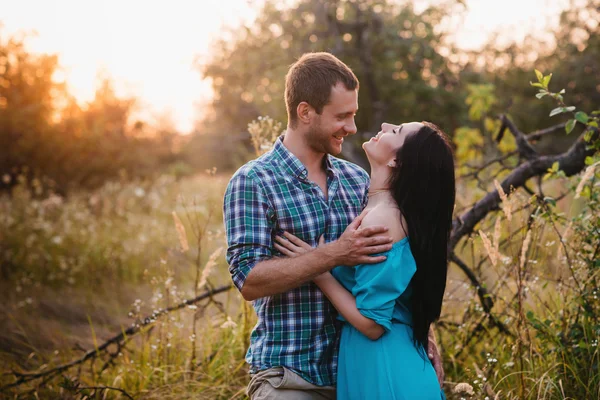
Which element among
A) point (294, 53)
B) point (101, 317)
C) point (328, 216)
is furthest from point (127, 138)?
point (328, 216)

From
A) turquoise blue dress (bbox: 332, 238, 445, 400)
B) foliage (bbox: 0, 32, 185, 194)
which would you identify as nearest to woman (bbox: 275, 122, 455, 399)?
turquoise blue dress (bbox: 332, 238, 445, 400)

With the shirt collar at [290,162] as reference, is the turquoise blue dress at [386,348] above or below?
below

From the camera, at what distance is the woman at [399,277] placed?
231 cm

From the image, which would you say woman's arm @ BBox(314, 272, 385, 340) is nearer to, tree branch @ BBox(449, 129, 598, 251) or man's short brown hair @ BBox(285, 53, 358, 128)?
man's short brown hair @ BBox(285, 53, 358, 128)

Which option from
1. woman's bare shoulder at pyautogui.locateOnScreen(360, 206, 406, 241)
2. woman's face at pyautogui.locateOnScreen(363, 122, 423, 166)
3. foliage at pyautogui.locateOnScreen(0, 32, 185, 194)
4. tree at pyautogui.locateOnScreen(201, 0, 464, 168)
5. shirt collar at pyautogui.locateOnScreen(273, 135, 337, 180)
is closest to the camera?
woman's bare shoulder at pyautogui.locateOnScreen(360, 206, 406, 241)

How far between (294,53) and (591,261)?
23.7 feet

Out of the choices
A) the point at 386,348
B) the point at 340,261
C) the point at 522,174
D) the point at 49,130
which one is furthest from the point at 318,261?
the point at 49,130

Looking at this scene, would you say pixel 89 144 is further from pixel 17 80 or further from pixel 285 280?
pixel 285 280

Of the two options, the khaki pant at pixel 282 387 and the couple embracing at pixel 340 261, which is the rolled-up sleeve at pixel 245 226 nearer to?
the couple embracing at pixel 340 261

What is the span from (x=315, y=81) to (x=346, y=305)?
1.08 meters

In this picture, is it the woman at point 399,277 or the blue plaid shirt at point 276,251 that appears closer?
the woman at point 399,277

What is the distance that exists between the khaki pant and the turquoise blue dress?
13cm

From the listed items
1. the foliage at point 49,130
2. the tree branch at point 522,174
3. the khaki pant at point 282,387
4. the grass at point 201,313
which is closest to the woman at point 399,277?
the khaki pant at point 282,387

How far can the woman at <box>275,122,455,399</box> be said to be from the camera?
7.59 feet
